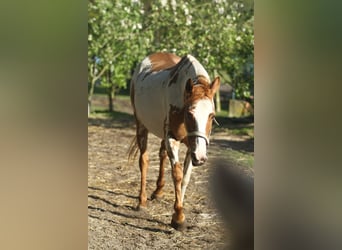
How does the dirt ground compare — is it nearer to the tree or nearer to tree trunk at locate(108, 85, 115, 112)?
tree trunk at locate(108, 85, 115, 112)

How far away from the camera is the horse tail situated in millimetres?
2033

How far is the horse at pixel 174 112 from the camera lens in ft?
6.08

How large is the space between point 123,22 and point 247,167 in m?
0.80

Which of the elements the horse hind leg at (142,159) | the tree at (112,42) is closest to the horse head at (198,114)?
the horse hind leg at (142,159)

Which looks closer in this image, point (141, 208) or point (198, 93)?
point (198, 93)

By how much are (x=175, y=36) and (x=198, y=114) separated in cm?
42

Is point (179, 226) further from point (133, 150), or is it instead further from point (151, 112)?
point (151, 112)

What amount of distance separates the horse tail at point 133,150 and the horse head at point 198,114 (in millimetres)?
275

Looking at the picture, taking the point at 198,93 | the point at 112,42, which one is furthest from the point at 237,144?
the point at 112,42

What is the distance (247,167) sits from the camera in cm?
195

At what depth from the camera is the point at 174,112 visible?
1907 millimetres

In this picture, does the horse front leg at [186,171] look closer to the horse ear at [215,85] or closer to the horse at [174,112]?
the horse at [174,112]
